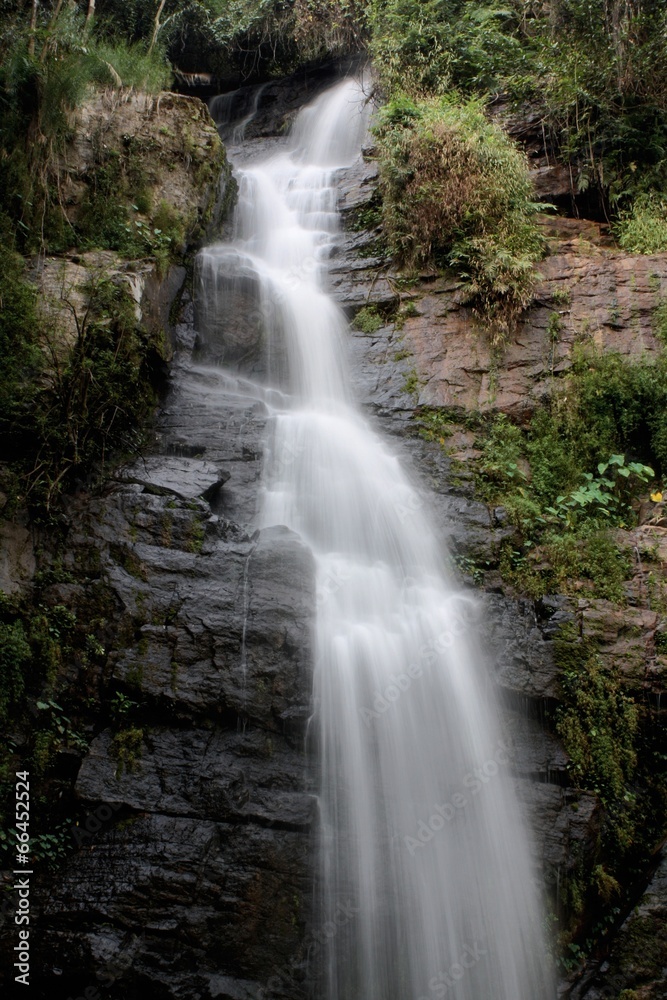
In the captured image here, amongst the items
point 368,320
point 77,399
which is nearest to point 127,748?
point 77,399

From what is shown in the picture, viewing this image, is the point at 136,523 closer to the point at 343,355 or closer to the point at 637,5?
the point at 343,355

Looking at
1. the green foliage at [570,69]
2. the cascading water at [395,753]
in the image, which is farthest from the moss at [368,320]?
the green foliage at [570,69]

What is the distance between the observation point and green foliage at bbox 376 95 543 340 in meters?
9.23

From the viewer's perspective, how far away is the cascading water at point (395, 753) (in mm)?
5012

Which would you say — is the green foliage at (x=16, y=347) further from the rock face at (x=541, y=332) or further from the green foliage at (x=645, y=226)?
the green foliage at (x=645, y=226)

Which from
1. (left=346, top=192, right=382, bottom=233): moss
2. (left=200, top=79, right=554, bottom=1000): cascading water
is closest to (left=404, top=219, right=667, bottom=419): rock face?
(left=200, top=79, right=554, bottom=1000): cascading water

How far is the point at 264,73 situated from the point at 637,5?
9070 millimetres

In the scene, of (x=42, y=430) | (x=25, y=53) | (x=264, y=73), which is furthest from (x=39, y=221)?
(x=264, y=73)

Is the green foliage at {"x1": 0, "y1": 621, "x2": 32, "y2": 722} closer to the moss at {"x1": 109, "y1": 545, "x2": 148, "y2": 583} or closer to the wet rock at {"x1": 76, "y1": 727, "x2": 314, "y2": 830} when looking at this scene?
the wet rock at {"x1": 76, "y1": 727, "x2": 314, "y2": 830}

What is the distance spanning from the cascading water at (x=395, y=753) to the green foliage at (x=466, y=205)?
2.65m

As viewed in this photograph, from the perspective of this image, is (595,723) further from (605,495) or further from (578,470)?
(578,470)

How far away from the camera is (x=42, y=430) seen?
20.8 feet

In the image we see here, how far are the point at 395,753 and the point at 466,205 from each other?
7663 mm

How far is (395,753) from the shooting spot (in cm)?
575
